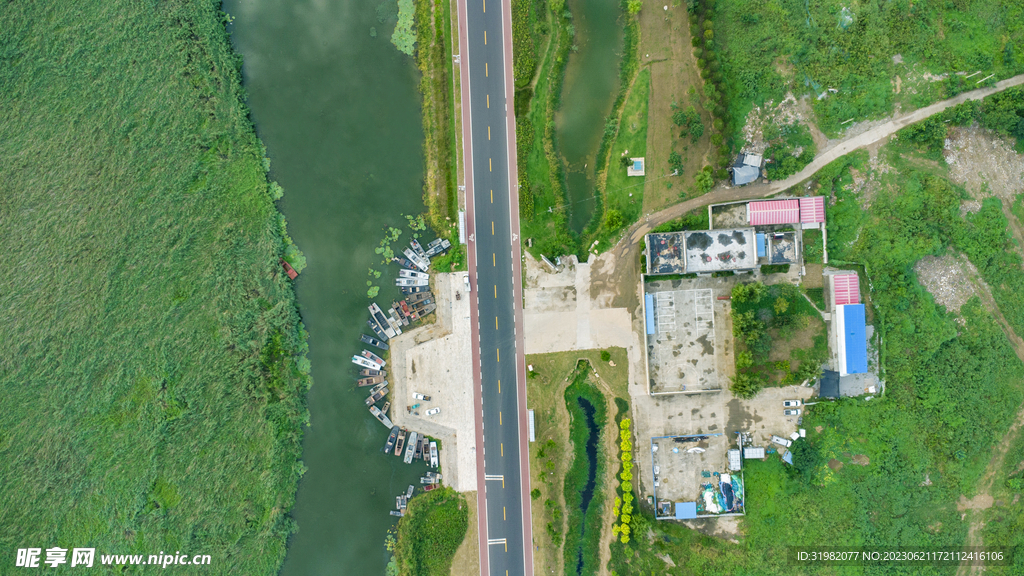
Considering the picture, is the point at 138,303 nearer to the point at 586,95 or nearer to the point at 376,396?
the point at 376,396

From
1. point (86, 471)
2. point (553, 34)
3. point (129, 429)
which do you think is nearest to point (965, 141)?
point (553, 34)

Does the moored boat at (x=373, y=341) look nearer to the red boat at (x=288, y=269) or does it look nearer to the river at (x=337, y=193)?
the river at (x=337, y=193)

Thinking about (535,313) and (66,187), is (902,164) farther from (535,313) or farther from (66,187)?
(66,187)

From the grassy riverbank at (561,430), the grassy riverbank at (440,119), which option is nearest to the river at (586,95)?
the grassy riverbank at (440,119)

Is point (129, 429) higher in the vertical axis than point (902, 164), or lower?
lower

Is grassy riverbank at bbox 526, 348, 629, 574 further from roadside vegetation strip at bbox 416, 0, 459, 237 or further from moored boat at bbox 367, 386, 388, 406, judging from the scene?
roadside vegetation strip at bbox 416, 0, 459, 237
